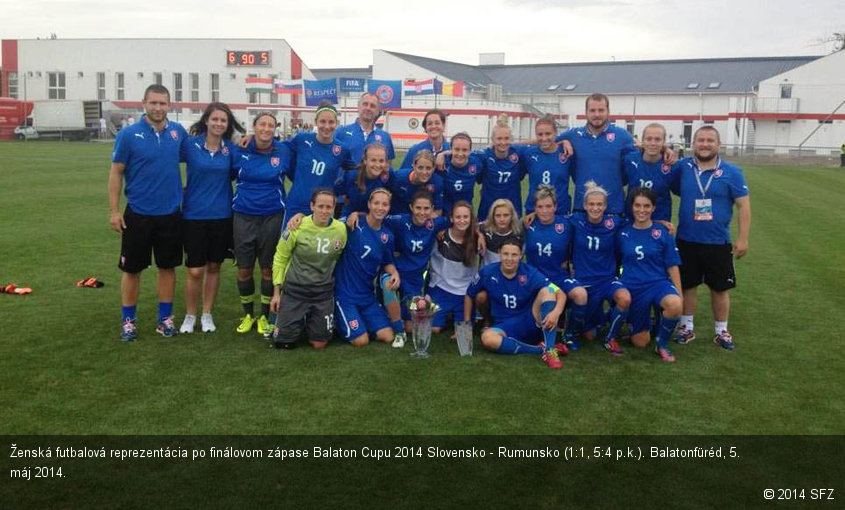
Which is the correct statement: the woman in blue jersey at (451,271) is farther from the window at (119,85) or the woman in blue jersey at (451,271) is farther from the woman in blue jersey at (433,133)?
the window at (119,85)

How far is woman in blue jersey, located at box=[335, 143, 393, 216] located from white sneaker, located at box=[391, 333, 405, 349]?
50.0 inches

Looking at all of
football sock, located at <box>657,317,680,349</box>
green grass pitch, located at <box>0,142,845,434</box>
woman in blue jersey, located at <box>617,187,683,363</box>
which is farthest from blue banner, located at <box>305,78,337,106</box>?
football sock, located at <box>657,317,680,349</box>

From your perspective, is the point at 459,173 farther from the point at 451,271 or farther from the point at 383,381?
the point at 383,381

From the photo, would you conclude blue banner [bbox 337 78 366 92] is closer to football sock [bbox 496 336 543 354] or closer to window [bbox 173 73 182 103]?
window [bbox 173 73 182 103]

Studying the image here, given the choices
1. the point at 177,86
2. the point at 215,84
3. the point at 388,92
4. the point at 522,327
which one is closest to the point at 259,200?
the point at 522,327

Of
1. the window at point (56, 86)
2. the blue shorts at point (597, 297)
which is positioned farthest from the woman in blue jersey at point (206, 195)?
the window at point (56, 86)

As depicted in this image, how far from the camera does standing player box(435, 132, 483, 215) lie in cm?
648

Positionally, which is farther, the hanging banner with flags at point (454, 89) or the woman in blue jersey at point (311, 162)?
the hanging banner with flags at point (454, 89)

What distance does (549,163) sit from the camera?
6.57 metres

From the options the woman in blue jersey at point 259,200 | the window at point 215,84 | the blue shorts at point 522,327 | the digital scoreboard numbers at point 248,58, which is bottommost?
the blue shorts at point 522,327

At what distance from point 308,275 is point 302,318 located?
14.1 inches

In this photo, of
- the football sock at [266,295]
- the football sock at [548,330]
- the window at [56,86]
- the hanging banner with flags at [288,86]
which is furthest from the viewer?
the window at [56,86]

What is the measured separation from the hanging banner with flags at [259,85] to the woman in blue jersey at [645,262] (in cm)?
4369

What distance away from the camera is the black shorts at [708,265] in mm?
6070
